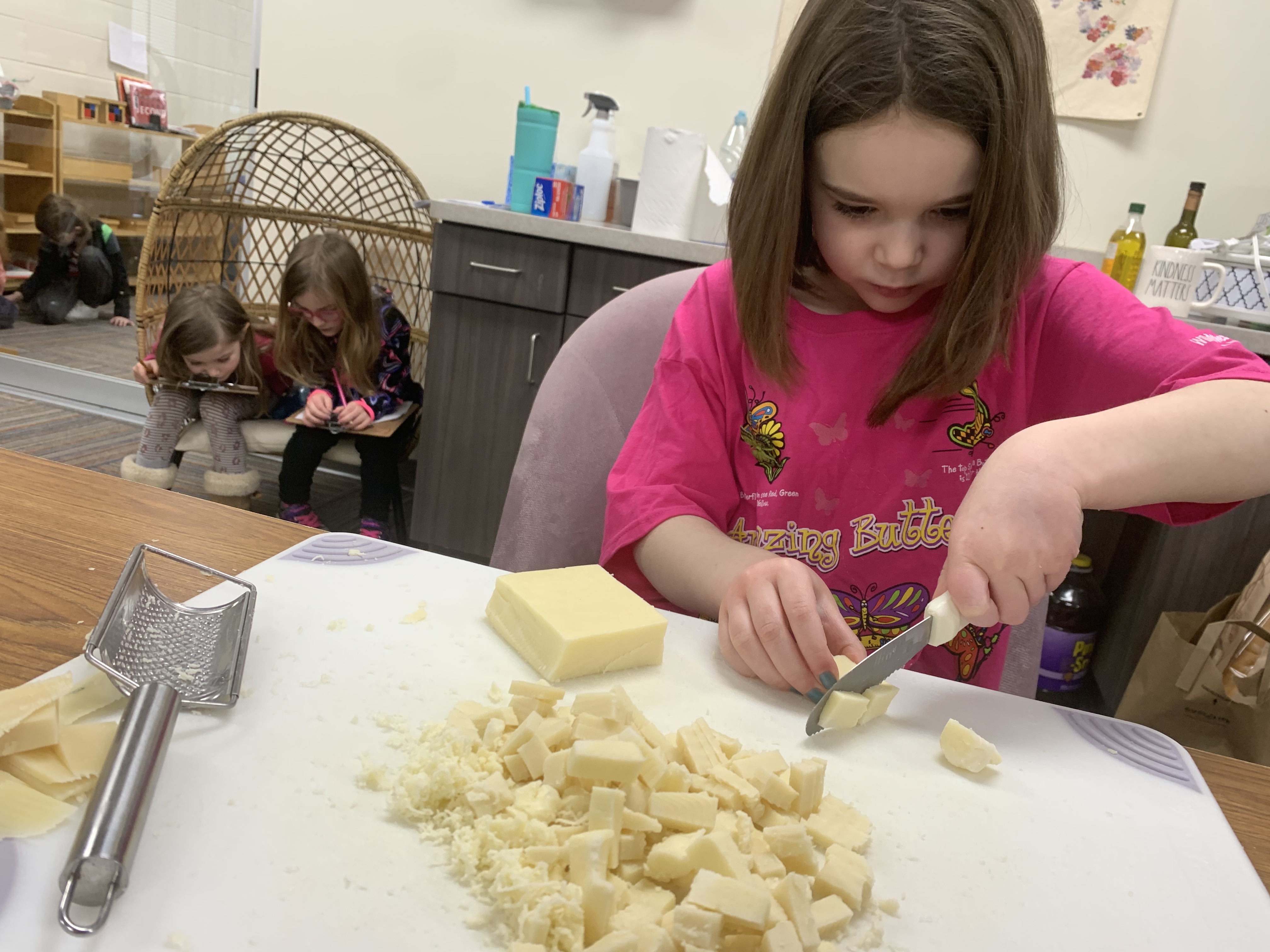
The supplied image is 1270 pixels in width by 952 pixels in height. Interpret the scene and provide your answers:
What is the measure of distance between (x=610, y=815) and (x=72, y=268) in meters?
3.11

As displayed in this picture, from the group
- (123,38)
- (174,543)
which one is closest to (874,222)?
(174,543)

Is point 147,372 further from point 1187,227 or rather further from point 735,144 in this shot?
point 1187,227

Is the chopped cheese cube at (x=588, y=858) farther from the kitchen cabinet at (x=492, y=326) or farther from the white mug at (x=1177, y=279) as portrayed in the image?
the white mug at (x=1177, y=279)

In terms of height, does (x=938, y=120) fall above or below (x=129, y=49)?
A: below

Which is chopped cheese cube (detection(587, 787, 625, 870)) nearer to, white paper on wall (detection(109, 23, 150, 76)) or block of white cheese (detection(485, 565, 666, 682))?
block of white cheese (detection(485, 565, 666, 682))

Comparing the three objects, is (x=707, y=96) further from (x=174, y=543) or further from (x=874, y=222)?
(x=174, y=543)

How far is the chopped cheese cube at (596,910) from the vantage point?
417 millimetres

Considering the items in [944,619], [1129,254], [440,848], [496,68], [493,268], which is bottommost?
[440,848]

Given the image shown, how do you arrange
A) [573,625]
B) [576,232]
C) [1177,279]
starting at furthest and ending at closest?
1. [576,232]
2. [1177,279]
3. [573,625]

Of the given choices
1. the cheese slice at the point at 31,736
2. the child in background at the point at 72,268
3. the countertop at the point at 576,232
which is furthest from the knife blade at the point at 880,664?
the child in background at the point at 72,268

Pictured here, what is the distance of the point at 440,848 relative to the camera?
0.46 meters

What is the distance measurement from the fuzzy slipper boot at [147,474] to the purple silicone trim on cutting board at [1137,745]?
213 cm

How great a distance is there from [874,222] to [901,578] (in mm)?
358

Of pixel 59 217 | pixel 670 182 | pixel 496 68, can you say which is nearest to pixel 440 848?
pixel 670 182
